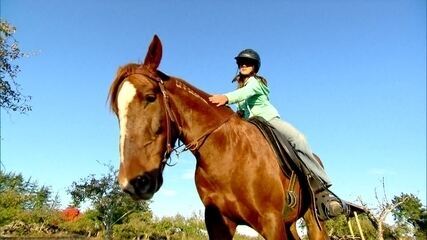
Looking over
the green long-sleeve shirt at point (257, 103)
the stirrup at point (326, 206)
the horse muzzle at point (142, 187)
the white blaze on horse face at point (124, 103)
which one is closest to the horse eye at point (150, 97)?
the white blaze on horse face at point (124, 103)

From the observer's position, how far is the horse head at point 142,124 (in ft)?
10.9

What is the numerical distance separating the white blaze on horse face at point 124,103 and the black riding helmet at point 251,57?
1.93m

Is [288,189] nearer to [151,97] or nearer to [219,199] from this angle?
[219,199]

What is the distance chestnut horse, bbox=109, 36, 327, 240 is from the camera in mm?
3463

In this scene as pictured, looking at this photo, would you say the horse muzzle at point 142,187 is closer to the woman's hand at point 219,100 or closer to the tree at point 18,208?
the woman's hand at point 219,100

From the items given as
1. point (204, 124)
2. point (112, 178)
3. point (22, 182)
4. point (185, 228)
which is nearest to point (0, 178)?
point (22, 182)

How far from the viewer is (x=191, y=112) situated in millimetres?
4277

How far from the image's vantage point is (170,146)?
3816 millimetres

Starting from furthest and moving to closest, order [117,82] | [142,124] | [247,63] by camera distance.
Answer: [247,63] → [117,82] → [142,124]

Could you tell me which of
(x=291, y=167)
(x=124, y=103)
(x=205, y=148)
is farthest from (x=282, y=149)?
(x=124, y=103)

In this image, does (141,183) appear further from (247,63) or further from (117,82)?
(247,63)

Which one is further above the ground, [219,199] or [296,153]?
[296,153]

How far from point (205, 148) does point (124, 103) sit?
3.66ft

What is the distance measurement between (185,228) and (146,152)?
157ft
